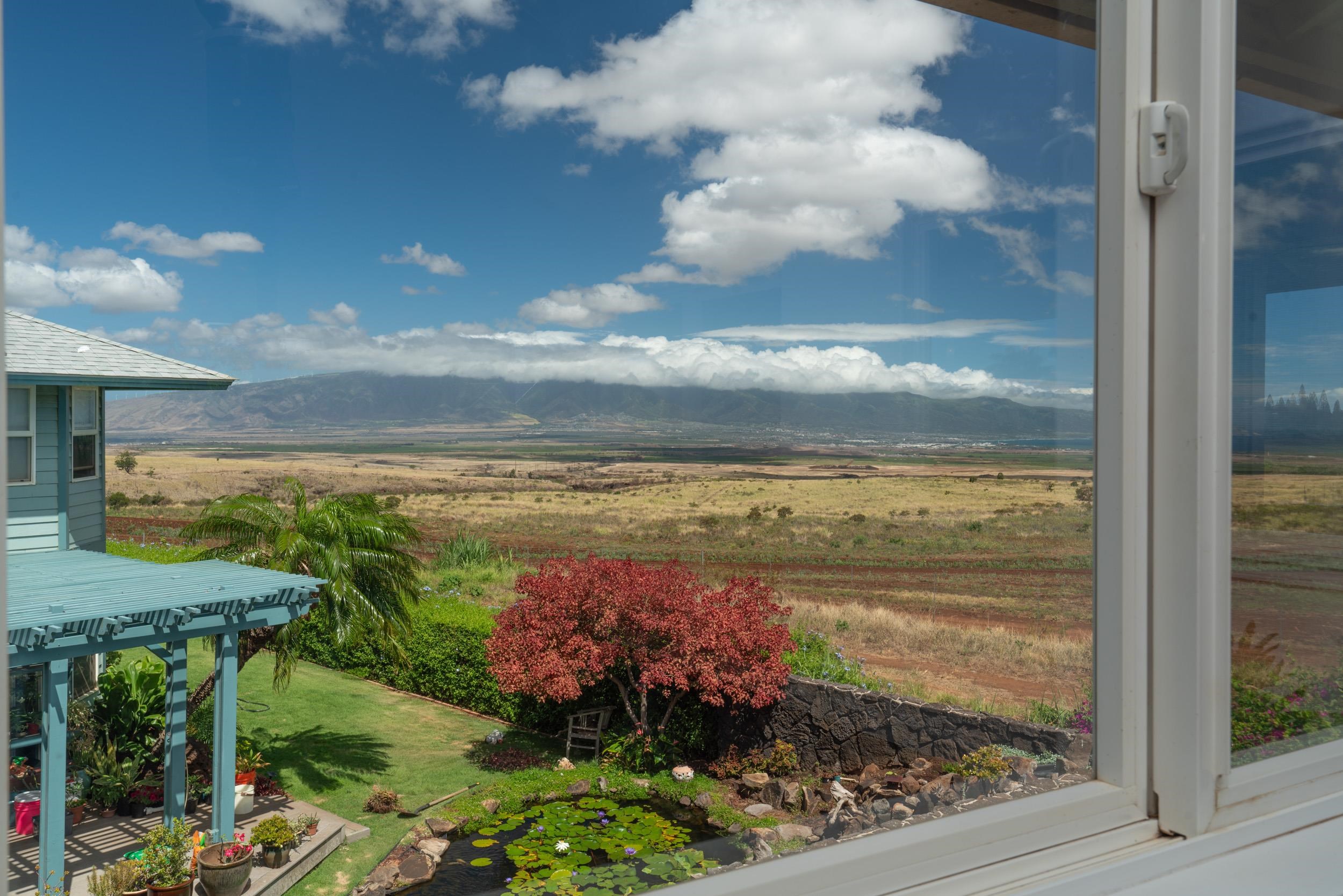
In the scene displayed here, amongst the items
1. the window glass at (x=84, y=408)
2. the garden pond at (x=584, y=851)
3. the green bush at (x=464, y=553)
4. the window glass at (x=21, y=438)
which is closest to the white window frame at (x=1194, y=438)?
the garden pond at (x=584, y=851)

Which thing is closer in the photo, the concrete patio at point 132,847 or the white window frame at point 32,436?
the concrete patio at point 132,847

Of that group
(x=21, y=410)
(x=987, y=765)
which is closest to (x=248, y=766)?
(x=21, y=410)

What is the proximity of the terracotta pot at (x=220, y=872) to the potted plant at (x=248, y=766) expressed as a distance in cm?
77

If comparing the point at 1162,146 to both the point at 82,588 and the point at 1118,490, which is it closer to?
the point at 1118,490

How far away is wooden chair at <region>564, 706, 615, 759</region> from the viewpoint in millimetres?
3912

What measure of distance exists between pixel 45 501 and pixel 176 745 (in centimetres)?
127

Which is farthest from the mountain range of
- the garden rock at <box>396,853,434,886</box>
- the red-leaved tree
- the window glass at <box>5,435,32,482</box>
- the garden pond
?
the garden rock at <box>396,853,434,886</box>

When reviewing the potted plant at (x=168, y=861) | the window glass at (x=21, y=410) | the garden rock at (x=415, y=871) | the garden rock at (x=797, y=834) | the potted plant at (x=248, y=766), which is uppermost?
the window glass at (x=21, y=410)

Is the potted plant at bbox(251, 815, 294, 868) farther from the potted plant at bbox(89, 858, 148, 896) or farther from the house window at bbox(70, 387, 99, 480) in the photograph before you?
the house window at bbox(70, 387, 99, 480)

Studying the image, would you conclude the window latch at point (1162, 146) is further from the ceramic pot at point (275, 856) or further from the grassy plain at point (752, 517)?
the ceramic pot at point (275, 856)

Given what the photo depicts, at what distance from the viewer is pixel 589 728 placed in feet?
13.1

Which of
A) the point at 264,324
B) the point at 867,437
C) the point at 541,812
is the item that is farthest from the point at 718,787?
the point at 264,324

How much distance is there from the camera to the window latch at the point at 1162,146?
1.64 ft

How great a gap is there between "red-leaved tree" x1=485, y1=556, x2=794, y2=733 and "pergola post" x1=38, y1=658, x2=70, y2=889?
184 cm
